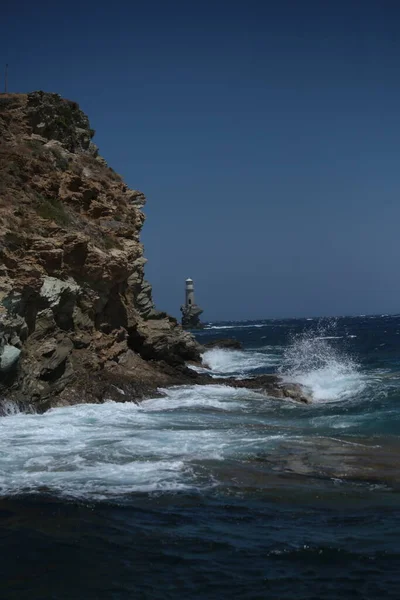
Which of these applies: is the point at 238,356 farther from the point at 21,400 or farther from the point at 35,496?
the point at 35,496

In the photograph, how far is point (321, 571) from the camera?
6.84 metres

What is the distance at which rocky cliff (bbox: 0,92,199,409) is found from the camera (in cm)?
1819

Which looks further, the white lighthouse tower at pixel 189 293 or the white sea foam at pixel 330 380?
the white lighthouse tower at pixel 189 293

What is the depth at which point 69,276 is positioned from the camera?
21.2 m

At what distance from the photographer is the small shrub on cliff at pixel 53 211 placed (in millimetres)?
22081

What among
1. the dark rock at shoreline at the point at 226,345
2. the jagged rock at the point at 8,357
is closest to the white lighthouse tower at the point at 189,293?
the dark rock at shoreline at the point at 226,345

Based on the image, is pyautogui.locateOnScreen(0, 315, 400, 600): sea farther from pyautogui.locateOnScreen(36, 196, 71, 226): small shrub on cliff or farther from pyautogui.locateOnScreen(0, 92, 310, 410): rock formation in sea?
pyautogui.locateOnScreen(36, 196, 71, 226): small shrub on cliff

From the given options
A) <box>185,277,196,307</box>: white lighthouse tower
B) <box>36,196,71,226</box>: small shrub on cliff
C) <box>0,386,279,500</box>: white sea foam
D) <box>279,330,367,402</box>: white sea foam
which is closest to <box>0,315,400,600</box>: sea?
<box>0,386,279,500</box>: white sea foam

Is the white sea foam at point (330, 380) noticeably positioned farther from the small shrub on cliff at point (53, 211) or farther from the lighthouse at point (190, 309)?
the lighthouse at point (190, 309)

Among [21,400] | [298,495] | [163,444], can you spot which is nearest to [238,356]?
[21,400]

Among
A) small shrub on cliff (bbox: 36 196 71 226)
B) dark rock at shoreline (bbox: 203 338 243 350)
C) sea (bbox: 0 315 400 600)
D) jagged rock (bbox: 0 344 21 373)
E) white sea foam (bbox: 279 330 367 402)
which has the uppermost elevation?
small shrub on cliff (bbox: 36 196 71 226)

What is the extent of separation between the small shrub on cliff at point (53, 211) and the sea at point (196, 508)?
808cm

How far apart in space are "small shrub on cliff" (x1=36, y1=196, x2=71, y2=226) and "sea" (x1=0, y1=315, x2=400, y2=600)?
8084mm

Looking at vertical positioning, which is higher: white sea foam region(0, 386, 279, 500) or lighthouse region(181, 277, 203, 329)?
lighthouse region(181, 277, 203, 329)
